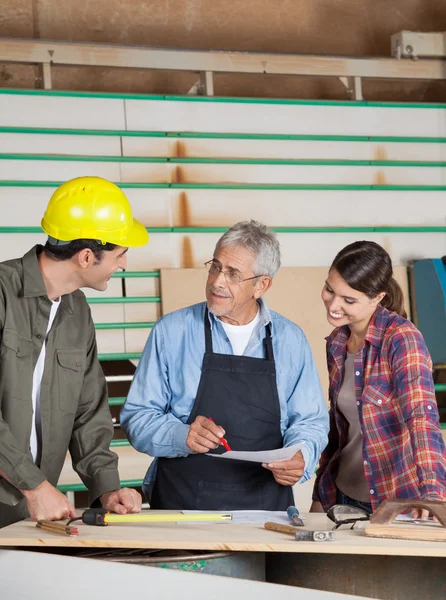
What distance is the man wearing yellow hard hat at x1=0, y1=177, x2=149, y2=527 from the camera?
270 centimetres

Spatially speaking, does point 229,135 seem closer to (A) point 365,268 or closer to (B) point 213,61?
(B) point 213,61

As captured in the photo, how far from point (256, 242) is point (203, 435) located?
0.70m

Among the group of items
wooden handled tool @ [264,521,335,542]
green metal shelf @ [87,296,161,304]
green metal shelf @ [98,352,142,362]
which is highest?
green metal shelf @ [87,296,161,304]

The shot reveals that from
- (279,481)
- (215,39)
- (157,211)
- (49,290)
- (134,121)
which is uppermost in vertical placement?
(215,39)

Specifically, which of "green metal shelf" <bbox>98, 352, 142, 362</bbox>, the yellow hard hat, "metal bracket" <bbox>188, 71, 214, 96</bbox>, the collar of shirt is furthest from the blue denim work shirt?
"metal bracket" <bbox>188, 71, 214, 96</bbox>

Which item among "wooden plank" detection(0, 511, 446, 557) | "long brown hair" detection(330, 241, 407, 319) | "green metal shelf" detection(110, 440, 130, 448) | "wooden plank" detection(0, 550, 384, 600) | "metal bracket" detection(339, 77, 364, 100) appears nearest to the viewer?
"wooden plank" detection(0, 550, 384, 600)

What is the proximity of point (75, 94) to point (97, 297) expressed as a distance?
1.31 metres

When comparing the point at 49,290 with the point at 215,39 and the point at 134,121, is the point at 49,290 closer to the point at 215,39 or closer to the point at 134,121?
the point at 134,121

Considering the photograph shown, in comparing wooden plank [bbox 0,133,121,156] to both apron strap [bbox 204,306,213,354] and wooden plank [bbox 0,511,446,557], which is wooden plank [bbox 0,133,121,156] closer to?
apron strap [bbox 204,306,213,354]

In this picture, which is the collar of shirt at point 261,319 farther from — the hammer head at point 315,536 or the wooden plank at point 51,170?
the wooden plank at point 51,170

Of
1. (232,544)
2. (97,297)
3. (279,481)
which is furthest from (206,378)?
(97,297)

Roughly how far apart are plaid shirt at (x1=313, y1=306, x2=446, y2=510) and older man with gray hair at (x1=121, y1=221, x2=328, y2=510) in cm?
19

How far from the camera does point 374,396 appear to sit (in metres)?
2.98

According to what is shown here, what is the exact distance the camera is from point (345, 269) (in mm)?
3092
